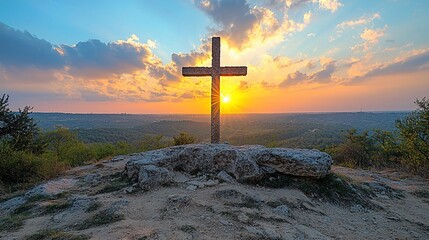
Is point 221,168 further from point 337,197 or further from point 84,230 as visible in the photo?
point 84,230

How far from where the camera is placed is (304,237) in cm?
451

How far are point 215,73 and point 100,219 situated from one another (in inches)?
306

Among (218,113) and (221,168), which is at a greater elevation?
(218,113)

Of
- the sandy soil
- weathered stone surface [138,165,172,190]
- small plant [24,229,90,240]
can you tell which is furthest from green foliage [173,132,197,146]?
small plant [24,229,90,240]

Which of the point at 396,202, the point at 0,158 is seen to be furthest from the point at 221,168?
the point at 0,158

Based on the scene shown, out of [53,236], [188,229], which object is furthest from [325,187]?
[53,236]

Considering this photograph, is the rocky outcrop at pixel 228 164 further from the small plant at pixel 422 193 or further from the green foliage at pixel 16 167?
the green foliage at pixel 16 167

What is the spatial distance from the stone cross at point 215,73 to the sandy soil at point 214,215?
380 cm

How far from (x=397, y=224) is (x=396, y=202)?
80.8 inches

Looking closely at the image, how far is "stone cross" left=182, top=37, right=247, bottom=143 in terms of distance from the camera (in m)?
11.0

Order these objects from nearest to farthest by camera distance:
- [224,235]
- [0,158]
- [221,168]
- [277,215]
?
1. [224,235]
2. [277,215]
3. [221,168]
4. [0,158]

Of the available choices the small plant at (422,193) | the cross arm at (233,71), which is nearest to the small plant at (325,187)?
the small plant at (422,193)

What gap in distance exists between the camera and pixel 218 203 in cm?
573

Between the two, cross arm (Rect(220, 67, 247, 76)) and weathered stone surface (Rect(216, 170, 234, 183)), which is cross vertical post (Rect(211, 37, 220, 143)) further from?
weathered stone surface (Rect(216, 170, 234, 183))
